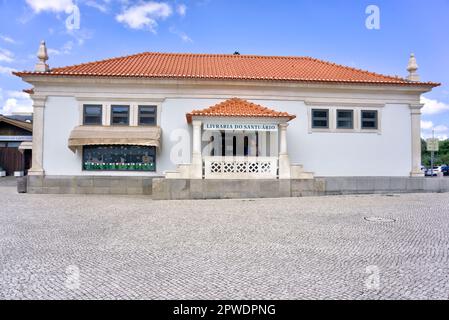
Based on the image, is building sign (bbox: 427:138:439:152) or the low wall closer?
the low wall

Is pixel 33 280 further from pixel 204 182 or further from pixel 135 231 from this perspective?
pixel 204 182

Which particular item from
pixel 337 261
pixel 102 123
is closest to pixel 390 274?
pixel 337 261

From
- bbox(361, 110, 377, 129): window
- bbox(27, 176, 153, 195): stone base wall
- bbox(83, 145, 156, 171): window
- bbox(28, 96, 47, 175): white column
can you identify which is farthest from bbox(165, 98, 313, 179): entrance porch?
bbox(28, 96, 47, 175): white column

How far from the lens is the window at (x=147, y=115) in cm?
1678

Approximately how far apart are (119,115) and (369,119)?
1355cm

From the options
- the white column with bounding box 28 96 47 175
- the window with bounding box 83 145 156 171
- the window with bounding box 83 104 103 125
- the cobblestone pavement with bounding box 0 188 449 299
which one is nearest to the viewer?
the cobblestone pavement with bounding box 0 188 449 299

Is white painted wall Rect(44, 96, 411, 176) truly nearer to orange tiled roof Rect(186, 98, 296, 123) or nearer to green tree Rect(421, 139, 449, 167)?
orange tiled roof Rect(186, 98, 296, 123)

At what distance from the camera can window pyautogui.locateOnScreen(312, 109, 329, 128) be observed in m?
17.5

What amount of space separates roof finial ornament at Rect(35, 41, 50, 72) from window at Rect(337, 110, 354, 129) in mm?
15714

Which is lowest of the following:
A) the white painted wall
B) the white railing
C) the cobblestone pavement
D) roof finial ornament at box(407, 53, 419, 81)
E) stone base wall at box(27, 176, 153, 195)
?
the cobblestone pavement

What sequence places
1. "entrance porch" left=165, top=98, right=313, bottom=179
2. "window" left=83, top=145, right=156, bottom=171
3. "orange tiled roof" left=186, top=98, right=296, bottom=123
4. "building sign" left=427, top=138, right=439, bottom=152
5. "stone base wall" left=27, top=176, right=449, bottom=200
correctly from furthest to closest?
"building sign" left=427, top=138, right=439, bottom=152
"window" left=83, top=145, right=156, bottom=171
"orange tiled roof" left=186, top=98, right=296, bottom=123
"entrance porch" left=165, top=98, right=313, bottom=179
"stone base wall" left=27, top=176, right=449, bottom=200

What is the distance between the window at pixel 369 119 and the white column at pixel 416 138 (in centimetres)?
212

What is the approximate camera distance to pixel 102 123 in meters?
16.6

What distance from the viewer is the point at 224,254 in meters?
5.61
